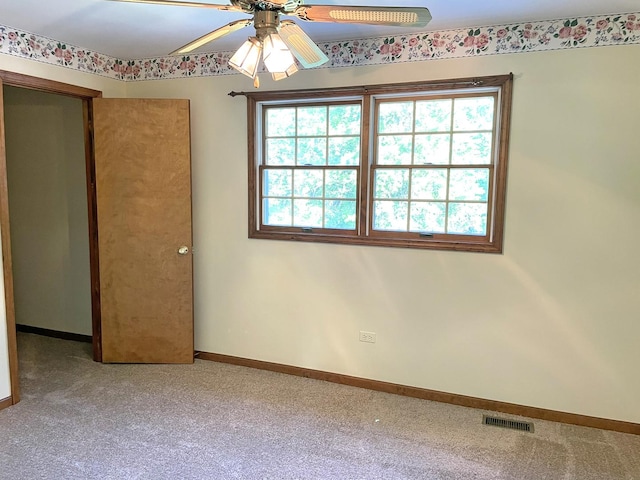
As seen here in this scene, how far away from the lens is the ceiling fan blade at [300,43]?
1.80 metres

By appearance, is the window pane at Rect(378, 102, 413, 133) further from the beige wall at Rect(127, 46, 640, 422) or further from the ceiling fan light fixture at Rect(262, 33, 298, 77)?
the ceiling fan light fixture at Rect(262, 33, 298, 77)

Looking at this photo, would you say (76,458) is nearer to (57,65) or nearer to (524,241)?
(57,65)

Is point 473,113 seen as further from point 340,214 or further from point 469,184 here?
point 340,214

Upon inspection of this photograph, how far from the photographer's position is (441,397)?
307cm

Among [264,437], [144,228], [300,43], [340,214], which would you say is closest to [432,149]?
[340,214]

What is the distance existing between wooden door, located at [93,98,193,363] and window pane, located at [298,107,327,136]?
89cm

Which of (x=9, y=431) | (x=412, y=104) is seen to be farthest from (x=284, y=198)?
(x=9, y=431)

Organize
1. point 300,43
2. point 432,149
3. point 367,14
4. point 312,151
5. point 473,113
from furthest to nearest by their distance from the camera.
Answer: point 312,151, point 432,149, point 473,113, point 300,43, point 367,14

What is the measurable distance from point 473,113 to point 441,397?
193cm

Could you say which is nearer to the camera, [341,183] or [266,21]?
[266,21]

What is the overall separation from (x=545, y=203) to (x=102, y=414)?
3068 millimetres

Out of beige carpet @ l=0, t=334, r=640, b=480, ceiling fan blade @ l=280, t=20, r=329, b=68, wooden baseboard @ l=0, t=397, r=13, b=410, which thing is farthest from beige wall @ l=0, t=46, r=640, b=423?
wooden baseboard @ l=0, t=397, r=13, b=410

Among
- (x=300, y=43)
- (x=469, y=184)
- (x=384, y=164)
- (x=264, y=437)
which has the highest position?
(x=300, y=43)

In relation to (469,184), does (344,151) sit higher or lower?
higher
